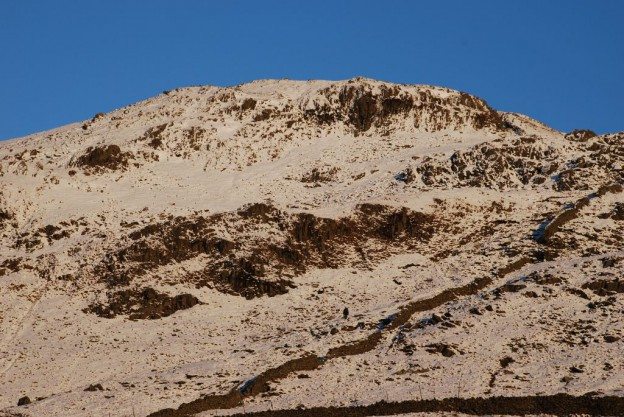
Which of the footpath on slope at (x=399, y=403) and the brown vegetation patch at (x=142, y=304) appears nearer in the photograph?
the footpath on slope at (x=399, y=403)

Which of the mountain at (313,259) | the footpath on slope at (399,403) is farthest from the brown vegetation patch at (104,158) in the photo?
the footpath on slope at (399,403)

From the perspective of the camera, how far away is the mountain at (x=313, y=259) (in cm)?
4694

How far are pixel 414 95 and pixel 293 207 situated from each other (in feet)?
78.1

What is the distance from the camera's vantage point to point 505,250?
2511 inches

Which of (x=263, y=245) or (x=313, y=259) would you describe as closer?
(x=313, y=259)

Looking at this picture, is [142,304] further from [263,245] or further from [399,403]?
[399,403]

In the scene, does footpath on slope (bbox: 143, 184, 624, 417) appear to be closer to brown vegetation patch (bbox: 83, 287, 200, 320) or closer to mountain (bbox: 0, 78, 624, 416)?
mountain (bbox: 0, 78, 624, 416)

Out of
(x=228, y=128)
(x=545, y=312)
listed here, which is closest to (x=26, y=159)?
(x=228, y=128)

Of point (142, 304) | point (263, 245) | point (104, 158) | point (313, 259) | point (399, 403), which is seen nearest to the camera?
point (399, 403)

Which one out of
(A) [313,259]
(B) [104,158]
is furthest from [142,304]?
(B) [104,158]

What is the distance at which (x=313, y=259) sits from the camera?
65.9 metres

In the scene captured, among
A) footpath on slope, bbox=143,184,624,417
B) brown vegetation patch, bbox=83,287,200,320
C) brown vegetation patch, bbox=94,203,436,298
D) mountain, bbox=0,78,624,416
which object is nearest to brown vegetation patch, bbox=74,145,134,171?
mountain, bbox=0,78,624,416

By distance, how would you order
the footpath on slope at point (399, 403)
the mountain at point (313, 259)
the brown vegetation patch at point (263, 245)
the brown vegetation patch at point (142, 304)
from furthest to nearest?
1. the brown vegetation patch at point (263, 245)
2. the brown vegetation patch at point (142, 304)
3. the mountain at point (313, 259)
4. the footpath on slope at point (399, 403)

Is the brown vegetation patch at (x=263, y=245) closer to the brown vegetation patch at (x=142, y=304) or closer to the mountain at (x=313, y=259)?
the mountain at (x=313, y=259)
